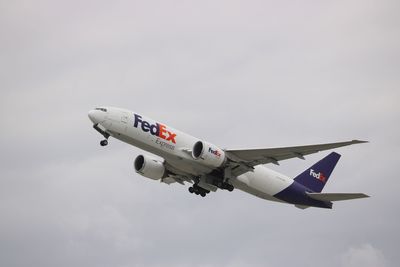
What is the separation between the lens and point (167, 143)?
5069 centimetres

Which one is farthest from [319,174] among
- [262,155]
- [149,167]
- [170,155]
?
[170,155]

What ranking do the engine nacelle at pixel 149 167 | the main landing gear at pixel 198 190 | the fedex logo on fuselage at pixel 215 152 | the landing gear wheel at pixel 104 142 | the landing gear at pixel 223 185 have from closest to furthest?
1. the landing gear wheel at pixel 104 142
2. the fedex logo on fuselage at pixel 215 152
3. the landing gear at pixel 223 185
4. the engine nacelle at pixel 149 167
5. the main landing gear at pixel 198 190

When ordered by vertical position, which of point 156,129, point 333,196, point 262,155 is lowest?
point 333,196

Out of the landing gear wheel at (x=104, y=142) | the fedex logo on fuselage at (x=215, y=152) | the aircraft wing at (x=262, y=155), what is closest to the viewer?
Result: the aircraft wing at (x=262, y=155)

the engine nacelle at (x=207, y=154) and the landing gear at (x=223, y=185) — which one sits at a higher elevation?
the engine nacelle at (x=207, y=154)

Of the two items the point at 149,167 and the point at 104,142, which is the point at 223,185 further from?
the point at 104,142

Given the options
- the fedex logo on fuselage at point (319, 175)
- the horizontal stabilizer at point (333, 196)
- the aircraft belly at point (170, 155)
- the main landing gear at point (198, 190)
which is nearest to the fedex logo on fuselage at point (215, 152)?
the aircraft belly at point (170, 155)

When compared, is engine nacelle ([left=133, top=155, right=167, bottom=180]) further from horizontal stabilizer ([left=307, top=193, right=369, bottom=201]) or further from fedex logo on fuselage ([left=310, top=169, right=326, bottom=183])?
fedex logo on fuselage ([left=310, top=169, right=326, bottom=183])

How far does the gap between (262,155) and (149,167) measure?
28.4ft

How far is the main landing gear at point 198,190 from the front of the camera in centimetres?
5628

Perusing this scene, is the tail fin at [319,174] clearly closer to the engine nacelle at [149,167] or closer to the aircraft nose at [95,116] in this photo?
the engine nacelle at [149,167]

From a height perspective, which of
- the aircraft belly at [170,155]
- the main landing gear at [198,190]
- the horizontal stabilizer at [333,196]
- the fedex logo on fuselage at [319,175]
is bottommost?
the horizontal stabilizer at [333,196]

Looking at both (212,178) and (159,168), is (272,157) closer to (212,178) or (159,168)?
(212,178)

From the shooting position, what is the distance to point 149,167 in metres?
55.9
